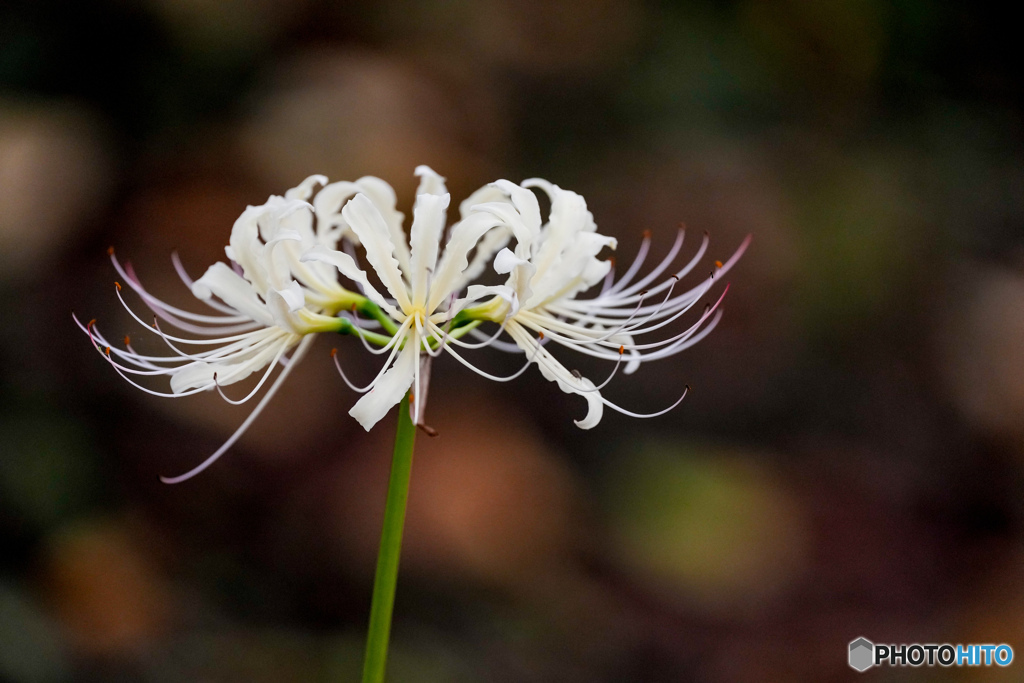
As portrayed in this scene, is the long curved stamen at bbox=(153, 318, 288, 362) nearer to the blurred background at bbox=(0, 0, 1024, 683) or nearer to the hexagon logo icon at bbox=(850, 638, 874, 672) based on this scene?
the blurred background at bbox=(0, 0, 1024, 683)

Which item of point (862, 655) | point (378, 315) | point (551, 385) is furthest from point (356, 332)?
point (551, 385)

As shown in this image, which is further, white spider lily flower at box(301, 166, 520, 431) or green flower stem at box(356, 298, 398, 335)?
green flower stem at box(356, 298, 398, 335)

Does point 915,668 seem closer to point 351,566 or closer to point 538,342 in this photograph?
point 351,566

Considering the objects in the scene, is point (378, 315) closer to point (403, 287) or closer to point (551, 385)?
point (403, 287)
